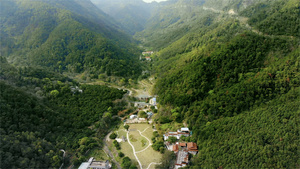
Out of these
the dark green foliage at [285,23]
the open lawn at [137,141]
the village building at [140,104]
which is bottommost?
the open lawn at [137,141]

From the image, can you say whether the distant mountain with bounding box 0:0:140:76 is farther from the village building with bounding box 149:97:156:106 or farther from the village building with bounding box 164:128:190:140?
the village building with bounding box 164:128:190:140

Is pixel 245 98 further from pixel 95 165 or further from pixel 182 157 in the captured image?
pixel 95 165

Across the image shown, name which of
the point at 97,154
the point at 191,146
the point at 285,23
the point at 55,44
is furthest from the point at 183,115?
the point at 55,44

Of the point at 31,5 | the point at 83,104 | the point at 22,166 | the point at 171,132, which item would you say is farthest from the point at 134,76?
the point at 31,5

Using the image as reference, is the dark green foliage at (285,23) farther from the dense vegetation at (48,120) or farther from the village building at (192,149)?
the dense vegetation at (48,120)

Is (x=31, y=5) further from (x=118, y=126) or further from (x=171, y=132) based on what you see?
(x=171, y=132)

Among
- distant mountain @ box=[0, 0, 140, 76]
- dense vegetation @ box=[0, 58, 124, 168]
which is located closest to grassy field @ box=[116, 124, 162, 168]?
dense vegetation @ box=[0, 58, 124, 168]

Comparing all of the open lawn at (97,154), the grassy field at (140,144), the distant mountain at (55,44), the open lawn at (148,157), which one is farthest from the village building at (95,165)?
the distant mountain at (55,44)
